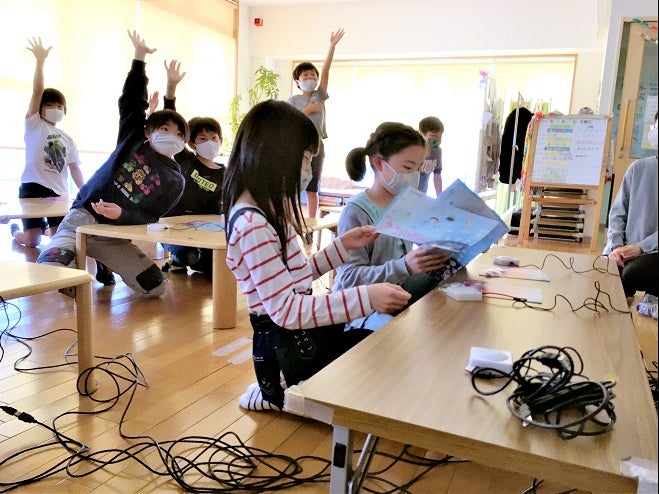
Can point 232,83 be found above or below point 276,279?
above

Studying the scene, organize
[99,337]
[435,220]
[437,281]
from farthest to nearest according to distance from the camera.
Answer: [99,337], [437,281], [435,220]

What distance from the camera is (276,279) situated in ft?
3.83

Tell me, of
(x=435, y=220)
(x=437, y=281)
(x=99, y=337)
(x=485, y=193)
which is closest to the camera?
(x=435, y=220)

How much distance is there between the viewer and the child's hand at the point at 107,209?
2768mm

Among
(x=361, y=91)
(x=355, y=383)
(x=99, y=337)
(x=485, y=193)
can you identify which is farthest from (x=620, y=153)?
(x=355, y=383)

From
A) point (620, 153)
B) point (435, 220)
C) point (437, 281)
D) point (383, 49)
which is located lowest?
point (437, 281)

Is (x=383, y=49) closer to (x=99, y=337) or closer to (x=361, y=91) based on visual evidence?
(x=361, y=91)

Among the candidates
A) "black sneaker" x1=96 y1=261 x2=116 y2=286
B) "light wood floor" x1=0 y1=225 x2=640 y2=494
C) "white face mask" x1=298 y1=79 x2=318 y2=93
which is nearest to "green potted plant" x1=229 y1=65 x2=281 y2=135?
"white face mask" x1=298 y1=79 x2=318 y2=93

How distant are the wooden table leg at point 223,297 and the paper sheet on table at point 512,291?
1356mm

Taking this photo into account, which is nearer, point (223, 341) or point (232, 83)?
point (223, 341)

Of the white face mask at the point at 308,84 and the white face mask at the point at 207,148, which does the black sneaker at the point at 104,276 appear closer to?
the white face mask at the point at 207,148

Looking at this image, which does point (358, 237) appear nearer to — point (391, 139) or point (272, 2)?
point (391, 139)

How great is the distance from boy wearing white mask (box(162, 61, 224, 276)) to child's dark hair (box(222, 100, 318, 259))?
218 centimetres

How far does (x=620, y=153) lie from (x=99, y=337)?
429cm
